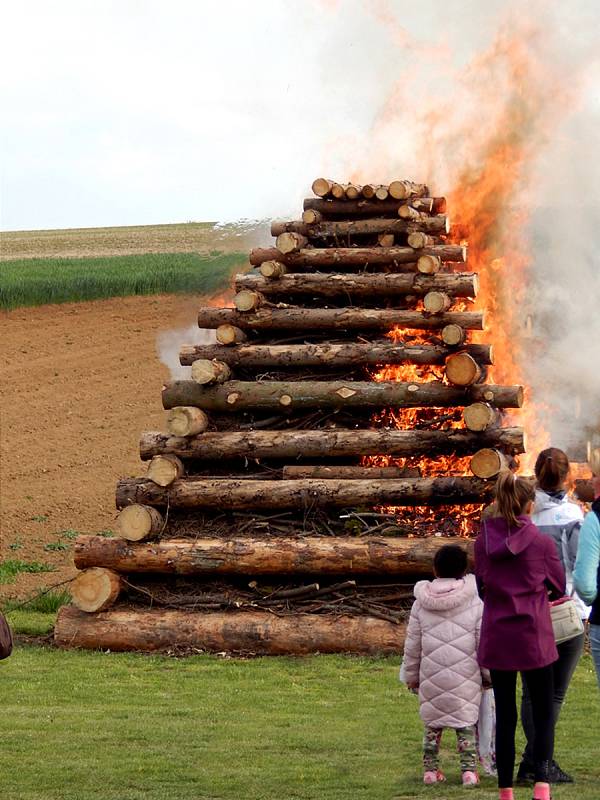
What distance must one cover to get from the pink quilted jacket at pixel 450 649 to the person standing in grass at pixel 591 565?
833 millimetres

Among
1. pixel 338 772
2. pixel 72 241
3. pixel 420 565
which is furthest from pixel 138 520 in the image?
pixel 72 241

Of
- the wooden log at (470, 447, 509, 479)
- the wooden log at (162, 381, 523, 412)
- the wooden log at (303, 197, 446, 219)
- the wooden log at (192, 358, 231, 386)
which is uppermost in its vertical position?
the wooden log at (303, 197, 446, 219)

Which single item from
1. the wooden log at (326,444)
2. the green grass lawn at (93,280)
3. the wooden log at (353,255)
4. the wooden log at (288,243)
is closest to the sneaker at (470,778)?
the wooden log at (326,444)

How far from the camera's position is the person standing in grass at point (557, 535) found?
892cm

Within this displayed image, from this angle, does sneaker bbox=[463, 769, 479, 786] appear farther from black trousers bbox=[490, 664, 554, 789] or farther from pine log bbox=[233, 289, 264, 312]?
pine log bbox=[233, 289, 264, 312]

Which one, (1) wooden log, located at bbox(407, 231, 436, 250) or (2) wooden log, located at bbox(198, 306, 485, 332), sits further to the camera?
(1) wooden log, located at bbox(407, 231, 436, 250)

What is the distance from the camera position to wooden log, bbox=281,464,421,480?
16922 millimetres

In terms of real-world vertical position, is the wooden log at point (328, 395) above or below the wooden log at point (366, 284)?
below

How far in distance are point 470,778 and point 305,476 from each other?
8.14 metres

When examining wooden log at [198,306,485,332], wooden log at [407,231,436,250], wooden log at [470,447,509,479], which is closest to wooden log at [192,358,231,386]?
wooden log at [198,306,485,332]

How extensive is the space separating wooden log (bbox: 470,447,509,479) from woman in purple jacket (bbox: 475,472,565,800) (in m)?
7.75

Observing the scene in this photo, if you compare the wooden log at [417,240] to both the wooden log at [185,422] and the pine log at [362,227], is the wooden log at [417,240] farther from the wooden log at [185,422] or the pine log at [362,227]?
the wooden log at [185,422]

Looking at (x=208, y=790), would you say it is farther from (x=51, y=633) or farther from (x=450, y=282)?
(x=450, y=282)

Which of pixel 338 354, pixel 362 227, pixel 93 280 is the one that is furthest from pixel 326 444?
pixel 93 280
